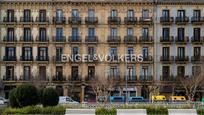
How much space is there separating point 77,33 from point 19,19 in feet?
26.3

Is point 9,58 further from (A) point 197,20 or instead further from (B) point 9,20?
Answer: (A) point 197,20

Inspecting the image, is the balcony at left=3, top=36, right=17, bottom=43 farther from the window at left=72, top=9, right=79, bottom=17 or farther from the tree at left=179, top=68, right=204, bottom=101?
the tree at left=179, top=68, right=204, bottom=101

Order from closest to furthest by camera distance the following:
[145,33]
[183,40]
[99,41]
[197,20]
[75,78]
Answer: [75,78] < [183,40] < [197,20] < [99,41] < [145,33]

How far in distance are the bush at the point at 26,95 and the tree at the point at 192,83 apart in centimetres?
3642

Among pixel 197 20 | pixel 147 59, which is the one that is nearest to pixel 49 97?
pixel 147 59

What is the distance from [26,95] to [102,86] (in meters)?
36.8

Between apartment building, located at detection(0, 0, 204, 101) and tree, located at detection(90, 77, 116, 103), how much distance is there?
2.04m

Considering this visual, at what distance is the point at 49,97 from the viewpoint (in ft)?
130

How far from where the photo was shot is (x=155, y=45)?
78.9 m

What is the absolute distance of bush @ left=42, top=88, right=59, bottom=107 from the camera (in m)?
39.3

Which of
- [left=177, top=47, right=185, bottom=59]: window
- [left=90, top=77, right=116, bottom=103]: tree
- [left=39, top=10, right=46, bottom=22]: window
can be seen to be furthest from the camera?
[left=177, top=47, right=185, bottom=59]: window

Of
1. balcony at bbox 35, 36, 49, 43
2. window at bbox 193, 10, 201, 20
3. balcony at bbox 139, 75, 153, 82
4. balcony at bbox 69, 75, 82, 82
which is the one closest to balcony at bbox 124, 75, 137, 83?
balcony at bbox 139, 75, 153, 82

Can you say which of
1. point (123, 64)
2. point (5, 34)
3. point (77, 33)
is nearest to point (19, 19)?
point (5, 34)

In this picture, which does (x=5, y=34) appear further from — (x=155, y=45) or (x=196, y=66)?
(x=196, y=66)
